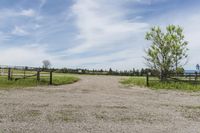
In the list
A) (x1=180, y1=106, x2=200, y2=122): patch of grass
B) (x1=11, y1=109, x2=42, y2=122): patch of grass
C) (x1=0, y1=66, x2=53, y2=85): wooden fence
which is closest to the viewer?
(x1=11, y1=109, x2=42, y2=122): patch of grass

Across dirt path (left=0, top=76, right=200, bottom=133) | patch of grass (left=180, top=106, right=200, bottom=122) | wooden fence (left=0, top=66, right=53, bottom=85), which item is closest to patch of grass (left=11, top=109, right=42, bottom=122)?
dirt path (left=0, top=76, right=200, bottom=133)

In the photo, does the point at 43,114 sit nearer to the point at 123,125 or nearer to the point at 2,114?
the point at 2,114

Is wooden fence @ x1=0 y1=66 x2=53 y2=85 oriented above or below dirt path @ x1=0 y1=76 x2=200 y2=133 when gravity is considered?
above

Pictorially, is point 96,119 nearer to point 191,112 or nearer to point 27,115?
point 27,115

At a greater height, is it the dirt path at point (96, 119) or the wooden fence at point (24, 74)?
the wooden fence at point (24, 74)

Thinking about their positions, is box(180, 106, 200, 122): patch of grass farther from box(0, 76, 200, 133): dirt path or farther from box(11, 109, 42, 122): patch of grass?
box(11, 109, 42, 122): patch of grass

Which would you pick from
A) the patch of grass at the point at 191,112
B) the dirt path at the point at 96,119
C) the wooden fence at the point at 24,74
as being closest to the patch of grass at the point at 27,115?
the dirt path at the point at 96,119

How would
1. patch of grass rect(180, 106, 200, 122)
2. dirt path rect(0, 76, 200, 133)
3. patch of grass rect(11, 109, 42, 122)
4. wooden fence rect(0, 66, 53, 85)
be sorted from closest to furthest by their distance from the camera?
dirt path rect(0, 76, 200, 133) → patch of grass rect(11, 109, 42, 122) → patch of grass rect(180, 106, 200, 122) → wooden fence rect(0, 66, 53, 85)

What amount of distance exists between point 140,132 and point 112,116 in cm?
267

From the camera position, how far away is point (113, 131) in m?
9.20

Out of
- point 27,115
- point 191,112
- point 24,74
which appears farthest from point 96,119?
point 24,74

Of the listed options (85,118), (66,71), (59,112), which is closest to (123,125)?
(85,118)

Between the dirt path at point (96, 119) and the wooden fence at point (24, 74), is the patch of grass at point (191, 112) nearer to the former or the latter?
the dirt path at point (96, 119)

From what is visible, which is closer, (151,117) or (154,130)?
(154,130)
